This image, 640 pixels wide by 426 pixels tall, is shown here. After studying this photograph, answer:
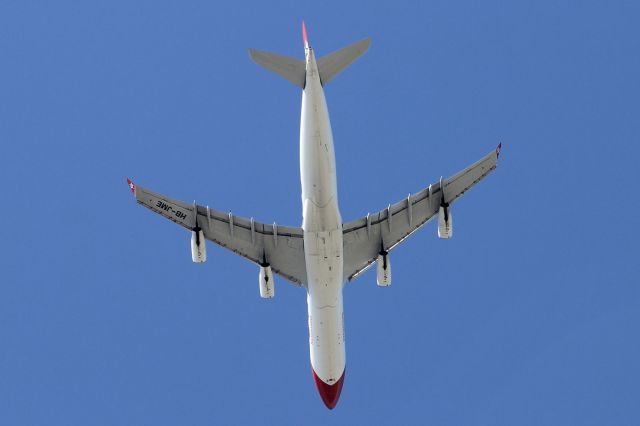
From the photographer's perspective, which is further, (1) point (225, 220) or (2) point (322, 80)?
(1) point (225, 220)

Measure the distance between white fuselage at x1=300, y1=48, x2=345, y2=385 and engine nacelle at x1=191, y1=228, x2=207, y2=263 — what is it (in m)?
6.10

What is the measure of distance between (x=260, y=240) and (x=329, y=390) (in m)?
9.71

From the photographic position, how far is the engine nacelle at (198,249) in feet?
252

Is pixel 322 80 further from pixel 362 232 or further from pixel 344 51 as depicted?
pixel 362 232

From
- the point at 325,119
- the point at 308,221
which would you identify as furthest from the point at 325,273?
the point at 325,119

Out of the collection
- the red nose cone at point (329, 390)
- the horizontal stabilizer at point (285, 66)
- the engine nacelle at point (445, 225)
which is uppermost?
the horizontal stabilizer at point (285, 66)

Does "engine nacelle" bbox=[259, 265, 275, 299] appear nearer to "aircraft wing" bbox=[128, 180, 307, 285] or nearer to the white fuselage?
"aircraft wing" bbox=[128, 180, 307, 285]

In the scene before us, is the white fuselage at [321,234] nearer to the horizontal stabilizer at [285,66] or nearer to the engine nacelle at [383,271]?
the horizontal stabilizer at [285,66]

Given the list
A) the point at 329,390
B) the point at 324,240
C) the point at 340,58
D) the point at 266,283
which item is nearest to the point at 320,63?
the point at 340,58

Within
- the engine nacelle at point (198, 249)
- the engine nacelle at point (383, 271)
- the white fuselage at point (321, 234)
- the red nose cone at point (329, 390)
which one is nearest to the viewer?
the white fuselage at point (321, 234)

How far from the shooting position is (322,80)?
69.6 m

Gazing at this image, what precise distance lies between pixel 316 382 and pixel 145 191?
15103 millimetres

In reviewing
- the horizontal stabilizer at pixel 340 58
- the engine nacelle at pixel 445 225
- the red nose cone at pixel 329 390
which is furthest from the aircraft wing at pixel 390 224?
the horizontal stabilizer at pixel 340 58

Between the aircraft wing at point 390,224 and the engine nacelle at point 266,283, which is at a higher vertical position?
the aircraft wing at point 390,224
